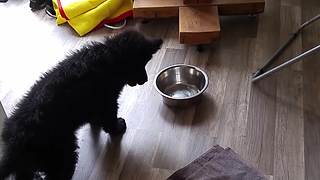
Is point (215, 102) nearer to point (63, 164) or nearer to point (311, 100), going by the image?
point (311, 100)

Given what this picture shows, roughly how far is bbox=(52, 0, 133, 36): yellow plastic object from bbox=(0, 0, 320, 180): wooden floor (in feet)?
0.20

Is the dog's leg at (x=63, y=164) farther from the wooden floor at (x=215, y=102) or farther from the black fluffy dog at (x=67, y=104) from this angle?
the wooden floor at (x=215, y=102)

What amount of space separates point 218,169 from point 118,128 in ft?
1.63

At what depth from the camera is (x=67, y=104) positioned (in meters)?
1.43

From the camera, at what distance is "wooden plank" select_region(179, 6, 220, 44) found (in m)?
2.22

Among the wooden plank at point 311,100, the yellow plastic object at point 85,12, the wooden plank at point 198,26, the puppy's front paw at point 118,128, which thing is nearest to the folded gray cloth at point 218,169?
the wooden plank at point 311,100

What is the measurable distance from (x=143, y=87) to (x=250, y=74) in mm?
582

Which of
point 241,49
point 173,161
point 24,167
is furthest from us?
point 241,49

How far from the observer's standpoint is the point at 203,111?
1.97 m

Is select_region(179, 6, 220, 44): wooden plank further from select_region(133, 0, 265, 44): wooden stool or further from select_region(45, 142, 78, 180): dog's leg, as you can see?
select_region(45, 142, 78, 180): dog's leg

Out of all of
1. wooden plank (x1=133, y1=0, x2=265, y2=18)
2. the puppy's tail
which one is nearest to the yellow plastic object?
wooden plank (x1=133, y1=0, x2=265, y2=18)

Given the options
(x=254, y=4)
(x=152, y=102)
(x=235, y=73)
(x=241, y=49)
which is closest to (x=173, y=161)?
(x=152, y=102)

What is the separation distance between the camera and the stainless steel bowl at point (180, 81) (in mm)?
2057

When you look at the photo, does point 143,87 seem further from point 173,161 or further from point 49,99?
point 49,99
